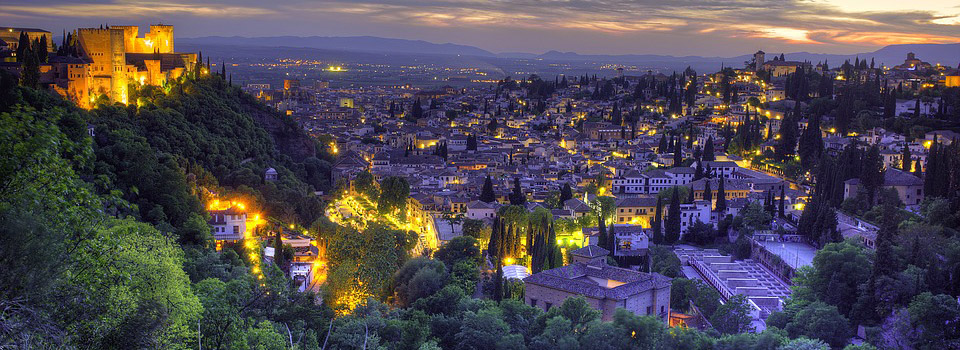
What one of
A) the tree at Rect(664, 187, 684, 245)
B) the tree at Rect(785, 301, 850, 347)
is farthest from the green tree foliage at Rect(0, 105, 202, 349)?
the tree at Rect(664, 187, 684, 245)

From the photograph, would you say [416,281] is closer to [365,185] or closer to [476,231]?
[476,231]

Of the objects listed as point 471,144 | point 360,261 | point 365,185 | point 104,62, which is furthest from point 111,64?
point 471,144

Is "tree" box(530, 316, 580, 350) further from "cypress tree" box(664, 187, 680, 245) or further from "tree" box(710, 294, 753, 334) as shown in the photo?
"cypress tree" box(664, 187, 680, 245)

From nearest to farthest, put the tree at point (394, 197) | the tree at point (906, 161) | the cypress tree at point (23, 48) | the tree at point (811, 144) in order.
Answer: the cypress tree at point (23, 48) < the tree at point (394, 197) < the tree at point (906, 161) < the tree at point (811, 144)

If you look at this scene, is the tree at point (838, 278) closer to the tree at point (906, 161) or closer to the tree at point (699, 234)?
the tree at point (699, 234)

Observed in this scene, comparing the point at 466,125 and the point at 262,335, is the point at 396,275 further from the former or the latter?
the point at 466,125

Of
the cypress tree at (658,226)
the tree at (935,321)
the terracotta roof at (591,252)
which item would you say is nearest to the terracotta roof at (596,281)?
the terracotta roof at (591,252)
